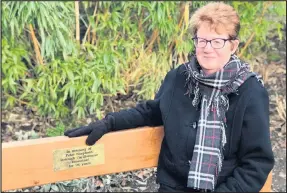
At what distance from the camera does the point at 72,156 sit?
1926 mm

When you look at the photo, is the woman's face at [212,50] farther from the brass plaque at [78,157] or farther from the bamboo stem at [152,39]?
the bamboo stem at [152,39]

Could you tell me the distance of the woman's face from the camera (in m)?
1.86

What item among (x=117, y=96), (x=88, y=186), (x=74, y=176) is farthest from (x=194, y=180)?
(x=117, y=96)

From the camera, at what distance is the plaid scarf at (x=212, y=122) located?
1.86 meters

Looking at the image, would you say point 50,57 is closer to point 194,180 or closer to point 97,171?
point 97,171

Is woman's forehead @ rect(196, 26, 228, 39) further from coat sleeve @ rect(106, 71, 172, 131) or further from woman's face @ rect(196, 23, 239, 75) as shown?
coat sleeve @ rect(106, 71, 172, 131)

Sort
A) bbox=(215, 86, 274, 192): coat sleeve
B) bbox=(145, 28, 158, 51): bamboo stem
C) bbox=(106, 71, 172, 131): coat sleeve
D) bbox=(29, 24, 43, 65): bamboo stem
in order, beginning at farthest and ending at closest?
1. bbox=(145, 28, 158, 51): bamboo stem
2. bbox=(29, 24, 43, 65): bamboo stem
3. bbox=(106, 71, 172, 131): coat sleeve
4. bbox=(215, 86, 274, 192): coat sleeve

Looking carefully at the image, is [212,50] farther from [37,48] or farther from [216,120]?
[37,48]

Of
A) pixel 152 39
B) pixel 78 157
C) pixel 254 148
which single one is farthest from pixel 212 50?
pixel 152 39

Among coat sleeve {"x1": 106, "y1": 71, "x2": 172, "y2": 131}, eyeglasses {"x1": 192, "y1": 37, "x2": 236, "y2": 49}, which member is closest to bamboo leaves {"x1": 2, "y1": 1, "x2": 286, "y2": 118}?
coat sleeve {"x1": 106, "y1": 71, "x2": 172, "y2": 131}

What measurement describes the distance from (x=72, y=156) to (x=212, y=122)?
608mm

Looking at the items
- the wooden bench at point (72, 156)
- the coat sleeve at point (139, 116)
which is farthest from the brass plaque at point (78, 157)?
the coat sleeve at point (139, 116)

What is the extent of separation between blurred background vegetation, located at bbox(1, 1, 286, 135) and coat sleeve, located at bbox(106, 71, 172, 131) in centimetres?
134

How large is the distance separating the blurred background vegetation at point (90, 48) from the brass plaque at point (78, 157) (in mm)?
1433
